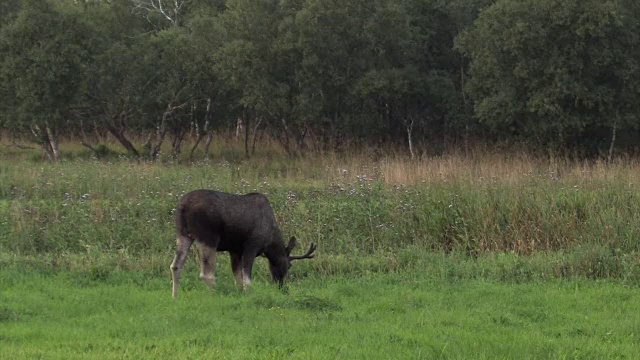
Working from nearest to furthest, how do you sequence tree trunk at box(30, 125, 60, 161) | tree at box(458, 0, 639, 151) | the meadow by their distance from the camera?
the meadow < tree at box(458, 0, 639, 151) < tree trunk at box(30, 125, 60, 161)

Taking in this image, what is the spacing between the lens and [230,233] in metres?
11.7

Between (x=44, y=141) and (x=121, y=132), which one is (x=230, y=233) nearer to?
(x=121, y=132)

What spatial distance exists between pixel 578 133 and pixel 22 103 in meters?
20.0

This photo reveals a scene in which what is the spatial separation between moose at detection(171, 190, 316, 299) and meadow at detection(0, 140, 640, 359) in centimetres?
37

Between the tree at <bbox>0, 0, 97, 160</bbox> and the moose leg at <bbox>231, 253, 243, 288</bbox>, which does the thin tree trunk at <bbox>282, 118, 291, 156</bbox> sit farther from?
the moose leg at <bbox>231, 253, 243, 288</bbox>

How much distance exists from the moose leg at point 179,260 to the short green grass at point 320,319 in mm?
215

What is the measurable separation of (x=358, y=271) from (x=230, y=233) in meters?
2.58

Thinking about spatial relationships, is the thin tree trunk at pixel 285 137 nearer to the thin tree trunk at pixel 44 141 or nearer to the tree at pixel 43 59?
the tree at pixel 43 59

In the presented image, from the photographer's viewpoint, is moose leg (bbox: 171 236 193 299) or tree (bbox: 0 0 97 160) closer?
moose leg (bbox: 171 236 193 299)

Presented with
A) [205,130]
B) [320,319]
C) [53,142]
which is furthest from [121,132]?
[320,319]

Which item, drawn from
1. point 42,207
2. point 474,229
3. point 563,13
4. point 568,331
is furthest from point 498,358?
point 563,13

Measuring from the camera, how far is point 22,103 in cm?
2895

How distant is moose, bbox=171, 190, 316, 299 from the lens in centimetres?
1131

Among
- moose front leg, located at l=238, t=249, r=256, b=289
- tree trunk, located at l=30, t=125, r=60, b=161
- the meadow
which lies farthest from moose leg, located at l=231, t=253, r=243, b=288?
tree trunk, located at l=30, t=125, r=60, b=161
